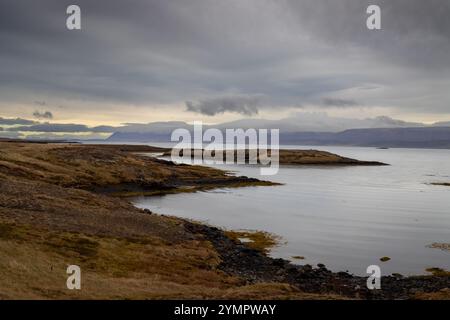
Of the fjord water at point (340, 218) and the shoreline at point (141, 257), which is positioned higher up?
the shoreline at point (141, 257)

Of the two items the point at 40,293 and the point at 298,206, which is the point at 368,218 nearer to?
the point at 298,206

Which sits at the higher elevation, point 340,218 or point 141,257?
point 141,257

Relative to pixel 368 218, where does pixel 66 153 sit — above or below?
above

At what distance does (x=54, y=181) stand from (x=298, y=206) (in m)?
47.1

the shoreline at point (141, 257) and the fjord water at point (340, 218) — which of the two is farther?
the fjord water at point (340, 218)

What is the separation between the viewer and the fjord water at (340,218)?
41594 mm

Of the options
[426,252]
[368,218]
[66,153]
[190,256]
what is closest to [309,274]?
[190,256]

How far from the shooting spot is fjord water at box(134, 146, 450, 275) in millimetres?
41594

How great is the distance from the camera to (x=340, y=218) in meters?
63.3

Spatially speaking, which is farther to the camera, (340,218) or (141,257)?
(340,218)

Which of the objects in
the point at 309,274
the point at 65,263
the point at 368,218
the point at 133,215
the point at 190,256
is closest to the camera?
the point at 65,263

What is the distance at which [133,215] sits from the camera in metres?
50.4
